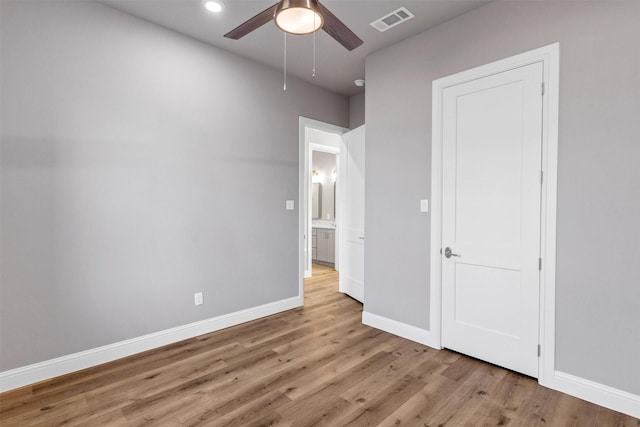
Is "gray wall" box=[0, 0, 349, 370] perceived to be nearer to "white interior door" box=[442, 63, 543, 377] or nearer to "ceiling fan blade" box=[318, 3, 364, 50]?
"ceiling fan blade" box=[318, 3, 364, 50]

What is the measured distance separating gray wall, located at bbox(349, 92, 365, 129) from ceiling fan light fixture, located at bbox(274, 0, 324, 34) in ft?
9.06

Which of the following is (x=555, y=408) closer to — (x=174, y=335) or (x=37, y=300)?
(x=174, y=335)

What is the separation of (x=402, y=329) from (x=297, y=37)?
3.08 metres

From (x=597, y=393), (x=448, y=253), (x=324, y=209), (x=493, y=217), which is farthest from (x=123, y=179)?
(x=324, y=209)

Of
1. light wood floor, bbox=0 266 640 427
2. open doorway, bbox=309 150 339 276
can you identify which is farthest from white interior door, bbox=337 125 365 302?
open doorway, bbox=309 150 339 276

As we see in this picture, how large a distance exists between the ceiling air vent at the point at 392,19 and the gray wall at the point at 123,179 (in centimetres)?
143

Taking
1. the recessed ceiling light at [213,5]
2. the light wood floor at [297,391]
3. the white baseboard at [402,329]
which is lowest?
the light wood floor at [297,391]

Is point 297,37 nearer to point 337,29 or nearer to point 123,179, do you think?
point 337,29

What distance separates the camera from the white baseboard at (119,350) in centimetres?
223

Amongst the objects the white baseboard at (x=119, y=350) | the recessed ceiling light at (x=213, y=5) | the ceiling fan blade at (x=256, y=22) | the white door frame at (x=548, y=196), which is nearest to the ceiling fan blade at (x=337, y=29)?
the ceiling fan blade at (x=256, y=22)

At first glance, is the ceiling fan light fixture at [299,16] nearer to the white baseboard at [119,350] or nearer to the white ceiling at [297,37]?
the white ceiling at [297,37]

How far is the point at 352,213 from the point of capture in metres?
4.30

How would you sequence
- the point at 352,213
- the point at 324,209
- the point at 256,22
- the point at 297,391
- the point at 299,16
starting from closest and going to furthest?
the point at 299,16, the point at 256,22, the point at 297,391, the point at 352,213, the point at 324,209

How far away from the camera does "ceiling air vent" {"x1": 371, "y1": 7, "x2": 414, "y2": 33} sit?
103 inches
